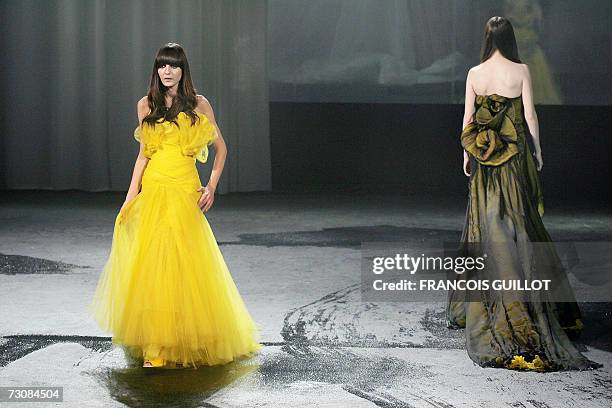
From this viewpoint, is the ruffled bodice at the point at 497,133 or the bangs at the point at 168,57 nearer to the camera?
the bangs at the point at 168,57


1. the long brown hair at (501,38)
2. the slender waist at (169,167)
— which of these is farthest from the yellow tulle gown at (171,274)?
the long brown hair at (501,38)

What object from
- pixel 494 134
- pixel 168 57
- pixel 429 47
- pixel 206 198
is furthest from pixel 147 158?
pixel 429 47

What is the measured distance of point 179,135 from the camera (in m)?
4.21

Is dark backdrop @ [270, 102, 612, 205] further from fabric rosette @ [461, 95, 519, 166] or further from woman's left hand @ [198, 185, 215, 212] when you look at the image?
woman's left hand @ [198, 185, 215, 212]

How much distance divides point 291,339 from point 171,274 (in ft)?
2.41

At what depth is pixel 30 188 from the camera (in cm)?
1145

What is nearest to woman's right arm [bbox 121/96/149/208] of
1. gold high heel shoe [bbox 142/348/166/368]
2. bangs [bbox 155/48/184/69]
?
bangs [bbox 155/48/184/69]

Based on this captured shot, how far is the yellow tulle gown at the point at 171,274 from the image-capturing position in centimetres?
409

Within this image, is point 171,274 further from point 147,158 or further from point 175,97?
point 175,97

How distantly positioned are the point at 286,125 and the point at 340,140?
0.59 m

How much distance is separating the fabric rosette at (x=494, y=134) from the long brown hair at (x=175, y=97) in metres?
1.10

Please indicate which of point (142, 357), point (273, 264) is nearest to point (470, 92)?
point (142, 357)

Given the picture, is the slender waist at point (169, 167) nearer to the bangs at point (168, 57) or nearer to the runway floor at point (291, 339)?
the bangs at point (168, 57)

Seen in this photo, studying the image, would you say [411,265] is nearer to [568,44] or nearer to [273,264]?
[273,264]
